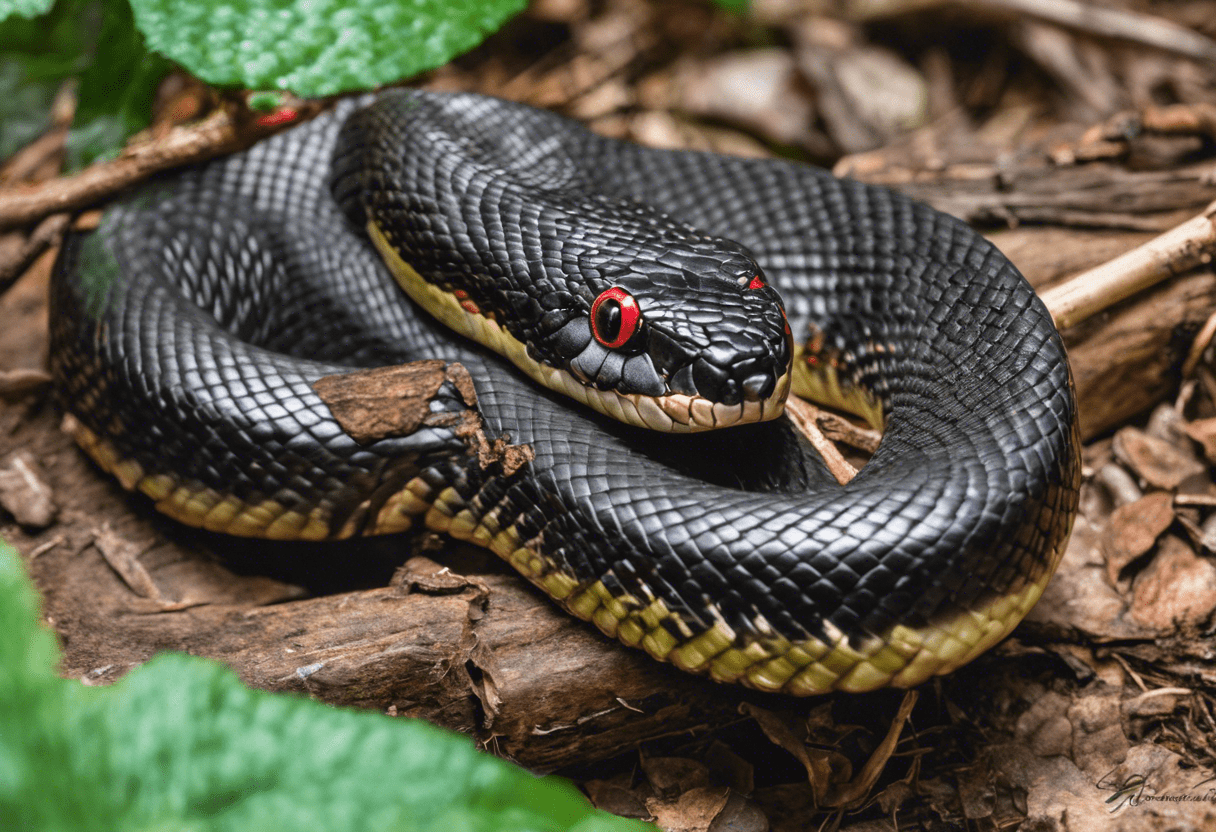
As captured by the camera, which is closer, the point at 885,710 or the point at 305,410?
the point at 885,710

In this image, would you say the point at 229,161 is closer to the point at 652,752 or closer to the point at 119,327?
the point at 119,327

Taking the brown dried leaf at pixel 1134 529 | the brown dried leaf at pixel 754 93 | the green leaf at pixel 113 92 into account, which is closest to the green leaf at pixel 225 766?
the brown dried leaf at pixel 1134 529

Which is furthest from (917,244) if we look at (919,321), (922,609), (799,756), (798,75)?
(798,75)

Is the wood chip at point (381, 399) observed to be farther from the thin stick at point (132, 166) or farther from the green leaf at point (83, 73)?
the green leaf at point (83, 73)

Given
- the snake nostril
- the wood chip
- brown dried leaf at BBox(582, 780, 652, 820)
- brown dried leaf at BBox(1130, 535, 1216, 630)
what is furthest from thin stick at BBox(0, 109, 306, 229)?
brown dried leaf at BBox(1130, 535, 1216, 630)

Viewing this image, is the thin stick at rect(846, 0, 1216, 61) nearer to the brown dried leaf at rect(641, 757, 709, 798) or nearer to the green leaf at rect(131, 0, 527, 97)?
the green leaf at rect(131, 0, 527, 97)
